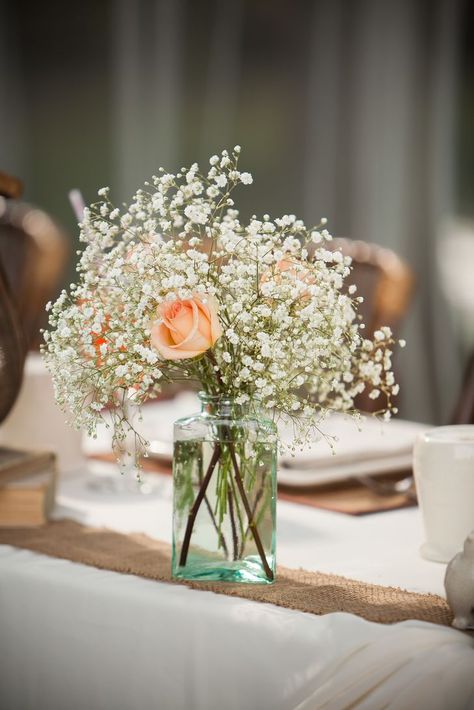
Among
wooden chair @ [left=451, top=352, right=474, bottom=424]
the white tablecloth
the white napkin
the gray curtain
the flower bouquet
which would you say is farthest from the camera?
the gray curtain

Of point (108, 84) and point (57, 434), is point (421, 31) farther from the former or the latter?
point (57, 434)

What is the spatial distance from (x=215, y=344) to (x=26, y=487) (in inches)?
15.3

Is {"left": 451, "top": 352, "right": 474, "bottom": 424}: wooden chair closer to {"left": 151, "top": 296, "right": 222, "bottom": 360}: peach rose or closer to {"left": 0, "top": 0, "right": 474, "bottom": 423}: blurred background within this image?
{"left": 151, "top": 296, "right": 222, "bottom": 360}: peach rose

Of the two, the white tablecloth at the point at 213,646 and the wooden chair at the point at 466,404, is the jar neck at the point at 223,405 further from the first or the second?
the wooden chair at the point at 466,404

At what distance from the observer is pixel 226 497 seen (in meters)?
0.96

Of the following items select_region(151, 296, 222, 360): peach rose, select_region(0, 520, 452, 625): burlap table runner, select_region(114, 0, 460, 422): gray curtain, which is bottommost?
select_region(0, 520, 452, 625): burlap table runner

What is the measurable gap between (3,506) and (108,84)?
3864 mm

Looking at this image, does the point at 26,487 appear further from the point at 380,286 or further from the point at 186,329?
the point at 380,286

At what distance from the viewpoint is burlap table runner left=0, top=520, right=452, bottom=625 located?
0.88 metres

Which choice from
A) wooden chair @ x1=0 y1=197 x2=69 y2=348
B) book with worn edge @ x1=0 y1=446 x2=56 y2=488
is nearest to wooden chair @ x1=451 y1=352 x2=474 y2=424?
book with worn edge @ x1=0 y1=446 x2=56 y2=488

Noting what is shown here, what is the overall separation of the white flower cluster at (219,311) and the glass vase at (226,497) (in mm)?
32

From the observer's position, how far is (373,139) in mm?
3871

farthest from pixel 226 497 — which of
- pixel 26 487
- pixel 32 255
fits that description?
pixel 32 255

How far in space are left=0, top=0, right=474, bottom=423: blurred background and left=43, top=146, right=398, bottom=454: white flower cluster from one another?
2.87 metres
